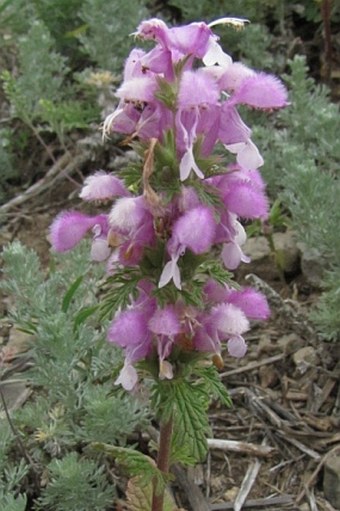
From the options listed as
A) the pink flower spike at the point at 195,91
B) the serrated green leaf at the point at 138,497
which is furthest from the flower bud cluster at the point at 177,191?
the serrated green leaf at the point at 138,497

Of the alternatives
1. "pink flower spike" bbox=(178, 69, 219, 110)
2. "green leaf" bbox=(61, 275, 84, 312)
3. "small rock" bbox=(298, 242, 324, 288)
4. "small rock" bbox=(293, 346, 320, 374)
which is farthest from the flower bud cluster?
"small rock" bbox=(298, 242, 324, 288)

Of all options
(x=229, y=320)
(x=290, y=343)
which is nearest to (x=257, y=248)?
(x=290, y=343)

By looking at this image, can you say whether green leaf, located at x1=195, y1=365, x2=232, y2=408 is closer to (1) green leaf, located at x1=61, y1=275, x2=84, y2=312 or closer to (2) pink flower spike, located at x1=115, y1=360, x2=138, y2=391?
(2) pink flower spike, located at x1=115, y1=360, x2=138, y2=391

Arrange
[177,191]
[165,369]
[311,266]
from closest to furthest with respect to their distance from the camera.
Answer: [177,191] < [165,369] < [311,266]

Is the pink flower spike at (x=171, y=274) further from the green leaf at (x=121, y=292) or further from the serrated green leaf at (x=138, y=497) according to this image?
the serrated green leaf at (x=138, y=497)

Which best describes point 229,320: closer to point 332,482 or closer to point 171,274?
point 171,274

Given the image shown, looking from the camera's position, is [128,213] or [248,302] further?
[248,302]
